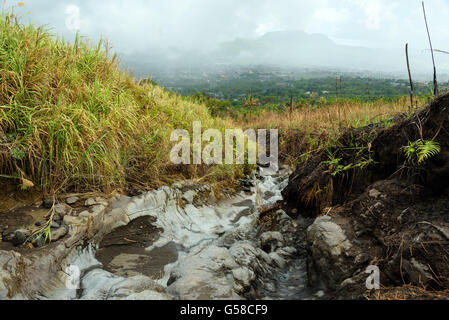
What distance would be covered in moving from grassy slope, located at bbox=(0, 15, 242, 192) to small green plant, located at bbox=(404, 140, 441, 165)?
10.4 feet

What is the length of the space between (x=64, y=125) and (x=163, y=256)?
180cm

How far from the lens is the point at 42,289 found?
7.18ft

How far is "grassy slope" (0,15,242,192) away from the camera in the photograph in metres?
3.03

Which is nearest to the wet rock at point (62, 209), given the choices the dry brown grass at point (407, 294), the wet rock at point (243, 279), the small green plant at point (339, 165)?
the wet rock at point (243, 279)

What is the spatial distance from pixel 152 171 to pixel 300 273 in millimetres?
2472

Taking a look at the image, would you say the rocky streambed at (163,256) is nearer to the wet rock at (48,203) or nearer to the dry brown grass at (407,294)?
the wet rock at (48,203)

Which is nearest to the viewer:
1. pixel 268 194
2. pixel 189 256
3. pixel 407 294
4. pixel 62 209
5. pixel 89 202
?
pixel 407 294

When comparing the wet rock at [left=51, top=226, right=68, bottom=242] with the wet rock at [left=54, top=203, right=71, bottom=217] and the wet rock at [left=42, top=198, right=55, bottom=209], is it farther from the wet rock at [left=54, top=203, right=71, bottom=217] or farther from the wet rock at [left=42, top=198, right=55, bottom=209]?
the wet rock at [left=42, top=198, right=55, bottom=209]

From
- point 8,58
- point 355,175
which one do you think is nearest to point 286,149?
point 355,175

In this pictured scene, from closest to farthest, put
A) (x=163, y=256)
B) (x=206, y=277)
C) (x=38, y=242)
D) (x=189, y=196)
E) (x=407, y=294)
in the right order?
(x=407, y=294) → (x=206, y=277) → (x=38, y=242) → (x=163, y=256) → (x=189, y=196)

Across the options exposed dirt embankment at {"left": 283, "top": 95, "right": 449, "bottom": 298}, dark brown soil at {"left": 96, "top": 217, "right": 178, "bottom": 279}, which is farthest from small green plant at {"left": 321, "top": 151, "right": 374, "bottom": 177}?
dark brown soil at {"left": 96, "top": 217, "right": 178, "bottom": 279}

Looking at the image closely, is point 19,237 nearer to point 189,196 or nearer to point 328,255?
point 189,196

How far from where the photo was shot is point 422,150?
242 cm

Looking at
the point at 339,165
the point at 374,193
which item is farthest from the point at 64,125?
→ the point at 374,193
